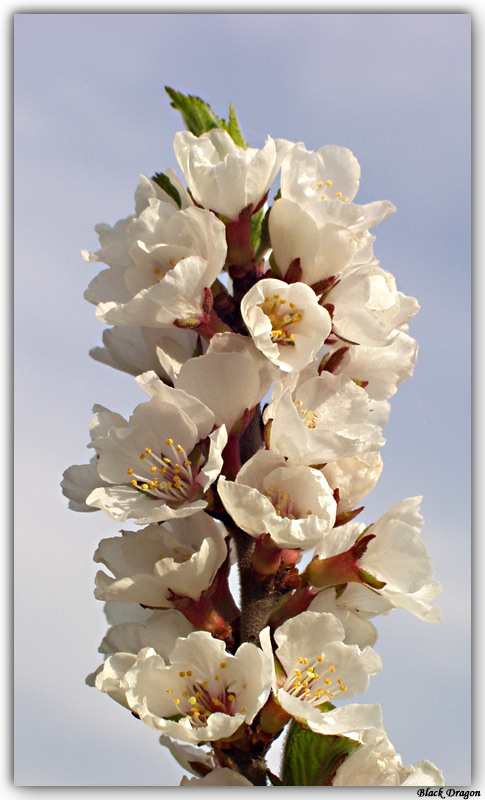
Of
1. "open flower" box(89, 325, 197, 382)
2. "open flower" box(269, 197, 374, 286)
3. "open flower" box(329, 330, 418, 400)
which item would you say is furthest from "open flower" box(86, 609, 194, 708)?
"open flower" box(269, 197, 374, 286)

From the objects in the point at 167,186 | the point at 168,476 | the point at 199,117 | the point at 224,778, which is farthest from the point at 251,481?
the point at 199,117

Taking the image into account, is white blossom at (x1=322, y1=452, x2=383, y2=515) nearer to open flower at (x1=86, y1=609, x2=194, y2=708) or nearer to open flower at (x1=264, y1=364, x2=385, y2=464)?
open flower at (x1=264, y1=364, x2=385, y2=464)

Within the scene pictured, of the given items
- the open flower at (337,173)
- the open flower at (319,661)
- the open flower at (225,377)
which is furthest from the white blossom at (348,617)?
the open flower at (337,173)

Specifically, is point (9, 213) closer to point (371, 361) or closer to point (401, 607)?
point (371, 361)

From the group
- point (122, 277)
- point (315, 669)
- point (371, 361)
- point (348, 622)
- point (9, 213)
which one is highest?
point (9, 213)

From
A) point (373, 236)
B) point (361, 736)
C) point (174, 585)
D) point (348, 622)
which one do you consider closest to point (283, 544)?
point (174, 585)

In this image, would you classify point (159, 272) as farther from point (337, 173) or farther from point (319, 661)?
point (319, 661)
